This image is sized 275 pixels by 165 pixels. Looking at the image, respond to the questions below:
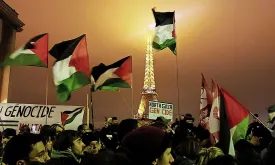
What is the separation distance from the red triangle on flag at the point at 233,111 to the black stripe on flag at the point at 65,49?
337 cm

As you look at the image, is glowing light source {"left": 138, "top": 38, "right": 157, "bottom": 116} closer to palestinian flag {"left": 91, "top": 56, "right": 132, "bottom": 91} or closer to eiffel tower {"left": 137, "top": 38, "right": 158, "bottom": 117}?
eiffel tower {"left": 137, "top": 38, "right": 158, "bottom": 117}

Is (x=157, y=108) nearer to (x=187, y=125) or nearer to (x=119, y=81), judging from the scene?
(x=119, y=81)

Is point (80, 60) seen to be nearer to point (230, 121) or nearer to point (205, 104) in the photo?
point (205, 104)

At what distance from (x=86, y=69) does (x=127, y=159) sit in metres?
4.47

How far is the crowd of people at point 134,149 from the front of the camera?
2508 millimetres

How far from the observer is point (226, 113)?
4.30 m

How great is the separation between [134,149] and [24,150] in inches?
66.1

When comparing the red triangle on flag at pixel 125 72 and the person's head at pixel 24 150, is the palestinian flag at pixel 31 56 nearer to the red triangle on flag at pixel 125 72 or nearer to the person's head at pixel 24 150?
the red triangle on flag at pixel 125 72

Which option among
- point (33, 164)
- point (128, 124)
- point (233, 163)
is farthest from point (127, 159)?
A: point (128, 124)

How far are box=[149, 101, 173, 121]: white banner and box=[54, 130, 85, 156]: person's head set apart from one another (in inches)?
170

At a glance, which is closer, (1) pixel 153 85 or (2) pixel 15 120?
(2) pixel 15 120

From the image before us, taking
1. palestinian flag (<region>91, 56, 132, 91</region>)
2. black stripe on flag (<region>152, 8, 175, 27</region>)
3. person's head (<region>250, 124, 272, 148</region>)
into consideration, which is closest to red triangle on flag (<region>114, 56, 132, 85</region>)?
palestinian flag (<region>91, 56, 132, 91</region>)

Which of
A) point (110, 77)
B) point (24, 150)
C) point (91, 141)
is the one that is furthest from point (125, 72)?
point (24, 150)

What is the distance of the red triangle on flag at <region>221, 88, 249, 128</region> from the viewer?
13.9 ft
